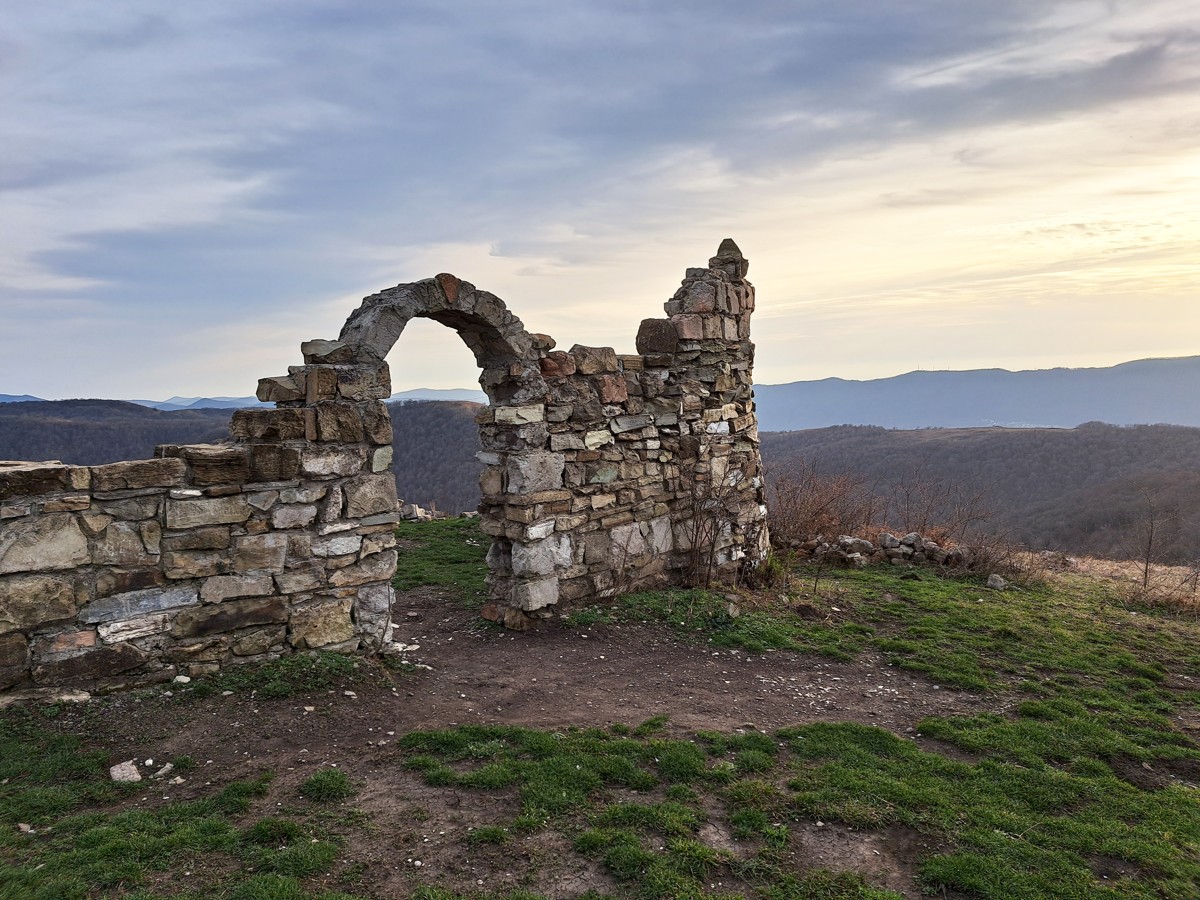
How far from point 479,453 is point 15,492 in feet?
14.3

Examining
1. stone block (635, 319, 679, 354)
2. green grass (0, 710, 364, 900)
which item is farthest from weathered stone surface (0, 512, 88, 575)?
stone block (635, 319, 679, 354)

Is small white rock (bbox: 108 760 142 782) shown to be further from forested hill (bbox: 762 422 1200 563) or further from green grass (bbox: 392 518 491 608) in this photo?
forested hill (bbox: 762 422 1200 563)

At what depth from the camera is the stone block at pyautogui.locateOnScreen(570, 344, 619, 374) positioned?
855 centimetres

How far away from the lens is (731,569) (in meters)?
10.1

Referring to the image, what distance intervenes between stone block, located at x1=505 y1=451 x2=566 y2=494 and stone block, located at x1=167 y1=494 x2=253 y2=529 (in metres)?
2.89

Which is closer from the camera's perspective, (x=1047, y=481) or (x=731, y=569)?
(x=731, y=569)

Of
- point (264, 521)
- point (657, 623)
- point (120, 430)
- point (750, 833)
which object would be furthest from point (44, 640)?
point (120, 430)

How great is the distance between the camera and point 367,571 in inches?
258

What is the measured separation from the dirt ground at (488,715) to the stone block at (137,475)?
162 centimetres

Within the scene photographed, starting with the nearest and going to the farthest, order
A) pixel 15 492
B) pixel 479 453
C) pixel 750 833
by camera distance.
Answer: pixel 750 833 < pixel 15 492 < pixel 479 453

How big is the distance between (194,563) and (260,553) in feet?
1.61

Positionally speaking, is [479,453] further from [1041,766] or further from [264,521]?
[1041,766]

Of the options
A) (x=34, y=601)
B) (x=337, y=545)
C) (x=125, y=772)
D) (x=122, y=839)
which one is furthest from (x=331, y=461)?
(x=122, y=839)

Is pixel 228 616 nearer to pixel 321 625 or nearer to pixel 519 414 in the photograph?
pixel 321 625
